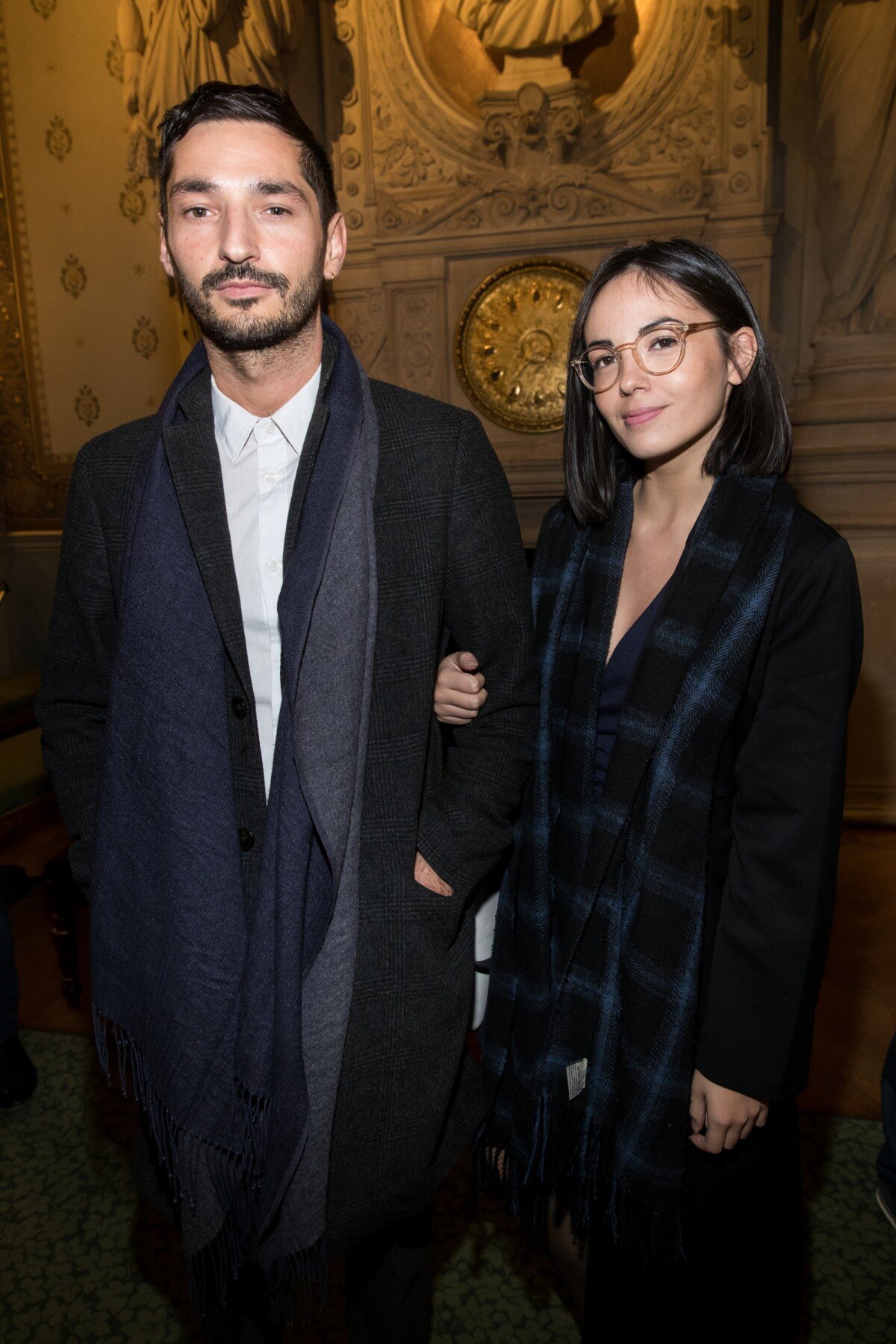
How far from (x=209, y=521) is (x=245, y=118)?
18.1 inches

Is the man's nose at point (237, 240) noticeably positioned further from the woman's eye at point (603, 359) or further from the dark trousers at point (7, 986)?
the dark trousers at point (7, 986)

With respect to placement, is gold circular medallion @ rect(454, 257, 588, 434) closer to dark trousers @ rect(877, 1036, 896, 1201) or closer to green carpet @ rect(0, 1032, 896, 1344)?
green carpet @ rect(0, 1032, 896, 1344)

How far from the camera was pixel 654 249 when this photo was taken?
117 centimetres

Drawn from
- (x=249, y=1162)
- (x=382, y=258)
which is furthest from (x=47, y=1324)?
(x=382, y=258)

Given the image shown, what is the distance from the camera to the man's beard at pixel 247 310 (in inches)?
41.0

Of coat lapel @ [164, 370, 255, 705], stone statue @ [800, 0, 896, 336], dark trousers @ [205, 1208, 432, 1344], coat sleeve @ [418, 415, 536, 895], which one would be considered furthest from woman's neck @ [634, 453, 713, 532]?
stone statue @ [800, 0, 896, 336]

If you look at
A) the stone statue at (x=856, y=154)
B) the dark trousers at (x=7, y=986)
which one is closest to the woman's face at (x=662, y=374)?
the dark trousers at (x=7, y=986)

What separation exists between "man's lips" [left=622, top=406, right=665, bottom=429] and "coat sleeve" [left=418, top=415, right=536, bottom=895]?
0.59 feet

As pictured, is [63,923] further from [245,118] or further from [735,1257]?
[245,118]

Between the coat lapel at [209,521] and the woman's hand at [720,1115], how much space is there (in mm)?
740

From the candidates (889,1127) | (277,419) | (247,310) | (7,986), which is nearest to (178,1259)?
(7,986)

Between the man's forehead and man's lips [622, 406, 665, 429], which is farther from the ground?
the man's forehead

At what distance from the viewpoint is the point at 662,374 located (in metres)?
1.16

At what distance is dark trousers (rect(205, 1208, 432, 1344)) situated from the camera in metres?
1.33
